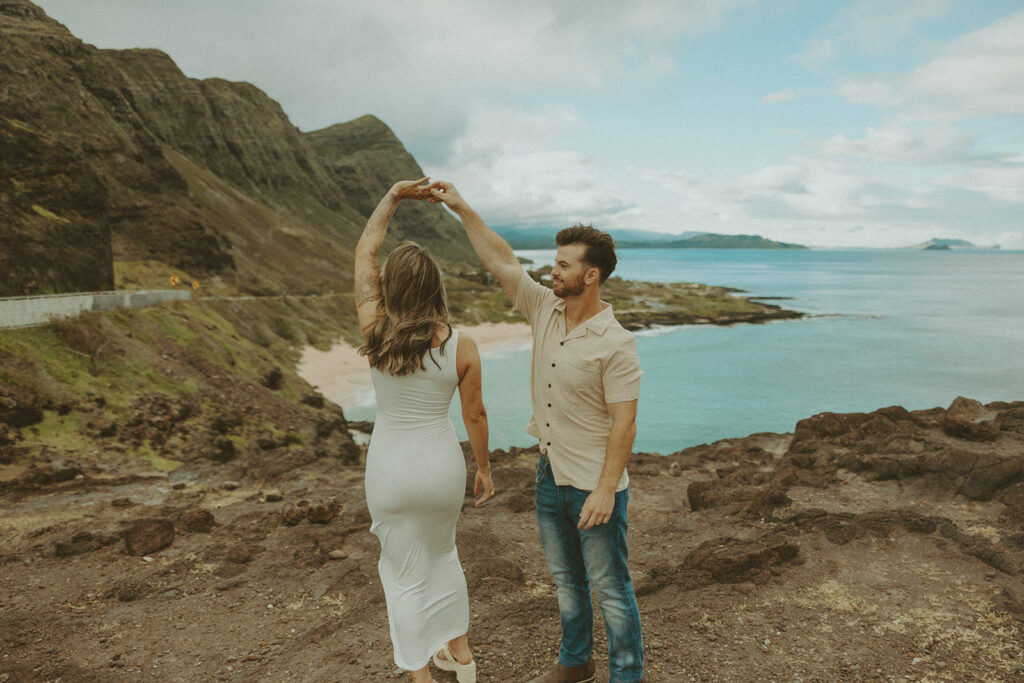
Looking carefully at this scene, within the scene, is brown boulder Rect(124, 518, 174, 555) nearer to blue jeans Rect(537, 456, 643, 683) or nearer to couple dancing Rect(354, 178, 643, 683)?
couple dancing Rect(354, 178, 643, 683)

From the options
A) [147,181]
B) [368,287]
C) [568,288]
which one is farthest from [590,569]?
[147,181]

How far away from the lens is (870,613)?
4859 mm

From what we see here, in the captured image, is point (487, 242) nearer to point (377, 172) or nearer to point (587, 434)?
point (587, 434)

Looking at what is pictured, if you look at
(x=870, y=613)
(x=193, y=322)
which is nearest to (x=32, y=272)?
(x=193, y=322)

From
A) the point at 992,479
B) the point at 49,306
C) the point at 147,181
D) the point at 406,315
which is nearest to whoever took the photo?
the point at 406,315

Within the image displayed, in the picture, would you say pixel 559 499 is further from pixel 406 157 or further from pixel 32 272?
pixel 406 157

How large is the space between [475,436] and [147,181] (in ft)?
147

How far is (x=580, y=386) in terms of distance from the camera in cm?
315

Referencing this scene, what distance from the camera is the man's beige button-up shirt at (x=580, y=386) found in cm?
306

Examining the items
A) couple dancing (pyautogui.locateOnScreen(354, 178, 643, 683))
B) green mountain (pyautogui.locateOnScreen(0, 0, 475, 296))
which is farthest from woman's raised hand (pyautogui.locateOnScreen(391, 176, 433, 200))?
green mountain (pyautogui.locateOnScreen(0, 0, 475, 296))

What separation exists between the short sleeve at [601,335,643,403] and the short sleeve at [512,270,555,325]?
2.14ft

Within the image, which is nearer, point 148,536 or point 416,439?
point 416,439

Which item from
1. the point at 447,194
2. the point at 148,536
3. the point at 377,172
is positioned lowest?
the point at 148,536

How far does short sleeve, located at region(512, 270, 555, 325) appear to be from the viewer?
Result: 11.6ft
